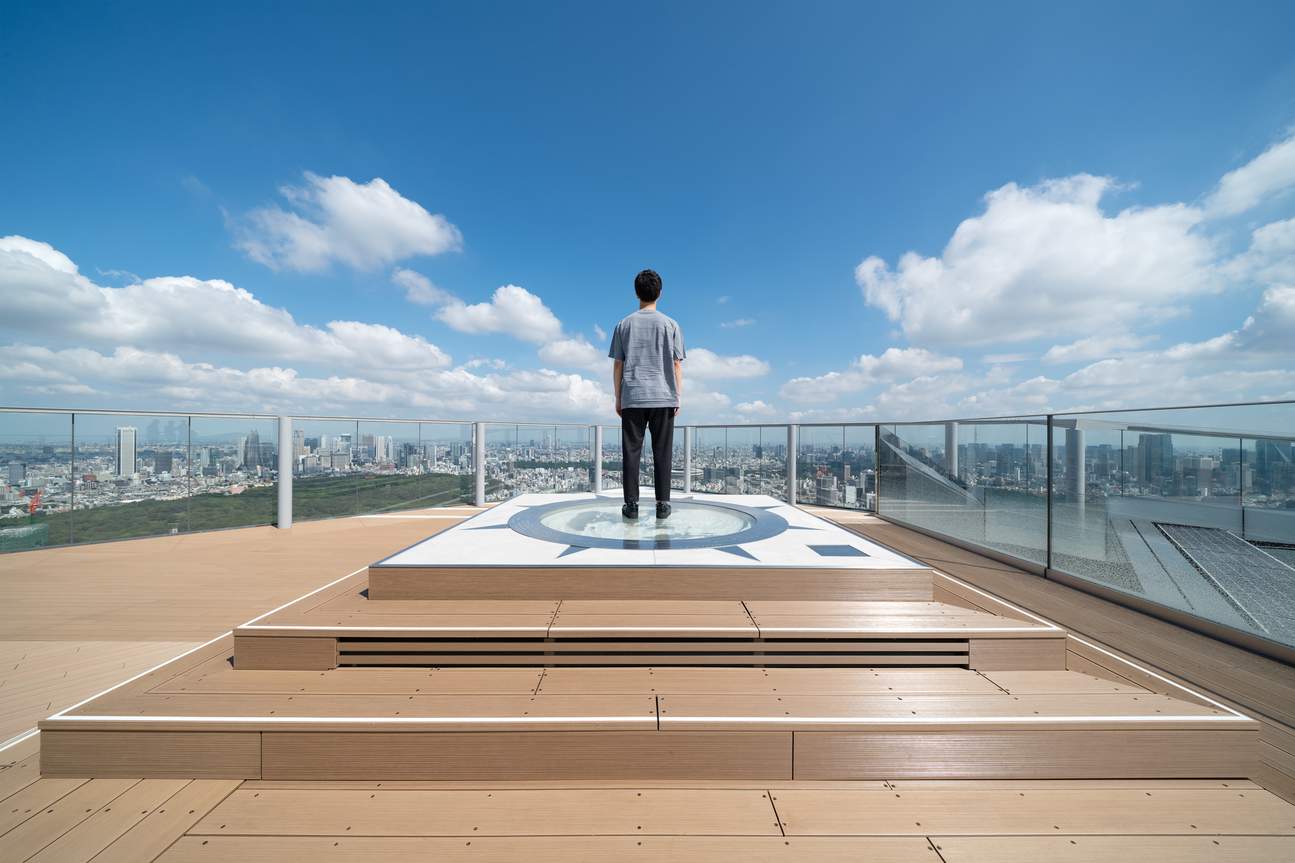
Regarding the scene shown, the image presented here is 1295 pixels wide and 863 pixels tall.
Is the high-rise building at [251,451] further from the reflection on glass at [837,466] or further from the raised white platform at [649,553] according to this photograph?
the reflection on glass at [837,466]

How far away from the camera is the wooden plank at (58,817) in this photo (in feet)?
3.81

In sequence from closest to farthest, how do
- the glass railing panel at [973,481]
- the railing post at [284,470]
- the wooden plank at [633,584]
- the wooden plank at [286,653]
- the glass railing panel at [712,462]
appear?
1. the wooden plank at [286,653]
2. the wooden plank at [633,584]
3. the glass railing panel at [973,481]
4. the railing post at [284,470]
5. the glass railing panel at [712,462]

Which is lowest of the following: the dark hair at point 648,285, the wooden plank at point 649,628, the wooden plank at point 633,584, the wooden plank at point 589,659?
the wooden plank at point 589,659

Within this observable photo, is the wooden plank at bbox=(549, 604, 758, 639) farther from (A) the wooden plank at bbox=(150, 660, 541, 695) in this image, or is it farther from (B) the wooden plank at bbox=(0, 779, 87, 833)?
(B) the wooden plank at bbox=(0, 779, 87, 833)

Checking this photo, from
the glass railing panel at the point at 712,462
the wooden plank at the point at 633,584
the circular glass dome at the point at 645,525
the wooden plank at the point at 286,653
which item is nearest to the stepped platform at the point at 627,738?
the wooden plank at the point at 286,653

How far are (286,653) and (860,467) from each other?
6.01 metres

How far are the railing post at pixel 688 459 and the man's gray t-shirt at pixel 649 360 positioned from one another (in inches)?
144

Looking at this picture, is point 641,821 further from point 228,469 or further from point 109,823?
point 228,469

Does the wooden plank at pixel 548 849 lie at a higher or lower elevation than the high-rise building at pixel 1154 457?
lower

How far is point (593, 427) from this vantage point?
6996 mm

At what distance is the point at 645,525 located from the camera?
324 centimetres

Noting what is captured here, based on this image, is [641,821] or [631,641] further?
[631,641]

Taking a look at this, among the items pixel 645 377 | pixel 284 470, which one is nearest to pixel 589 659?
pixel 645 377

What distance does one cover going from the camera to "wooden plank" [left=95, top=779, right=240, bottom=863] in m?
1.15
